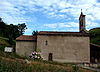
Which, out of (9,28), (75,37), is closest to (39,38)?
(75,37)

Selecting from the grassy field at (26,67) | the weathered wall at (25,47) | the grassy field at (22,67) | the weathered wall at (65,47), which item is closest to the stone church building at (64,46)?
the weathered wall at (65,47)

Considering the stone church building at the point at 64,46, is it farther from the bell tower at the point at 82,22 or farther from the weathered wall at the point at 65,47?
the bell tower at the point at 82,22

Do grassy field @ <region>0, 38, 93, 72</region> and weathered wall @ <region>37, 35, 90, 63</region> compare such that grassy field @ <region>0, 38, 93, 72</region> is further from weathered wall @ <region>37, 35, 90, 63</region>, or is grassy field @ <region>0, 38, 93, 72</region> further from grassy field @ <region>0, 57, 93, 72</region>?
weathered wall @ <region>37, 35, 90, 63</region>

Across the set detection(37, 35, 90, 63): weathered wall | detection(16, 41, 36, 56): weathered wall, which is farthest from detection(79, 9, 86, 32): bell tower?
detection(16, 41, 36, 56): weathered wall

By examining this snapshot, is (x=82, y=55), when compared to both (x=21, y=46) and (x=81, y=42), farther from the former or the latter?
(x=21, y=46)

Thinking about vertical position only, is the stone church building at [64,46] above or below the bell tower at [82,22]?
below

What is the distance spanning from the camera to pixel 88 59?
3478 centimetres

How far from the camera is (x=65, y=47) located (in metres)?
35.5

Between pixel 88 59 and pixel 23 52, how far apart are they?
42.8 ft

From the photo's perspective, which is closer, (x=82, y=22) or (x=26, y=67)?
(x=26, y=67)

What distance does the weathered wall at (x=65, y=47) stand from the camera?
35031 mm

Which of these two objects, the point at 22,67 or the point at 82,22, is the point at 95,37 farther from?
the point at 22,67

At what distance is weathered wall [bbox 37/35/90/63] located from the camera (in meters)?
35.0

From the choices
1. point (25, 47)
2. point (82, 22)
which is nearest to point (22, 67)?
point (25, 47)
